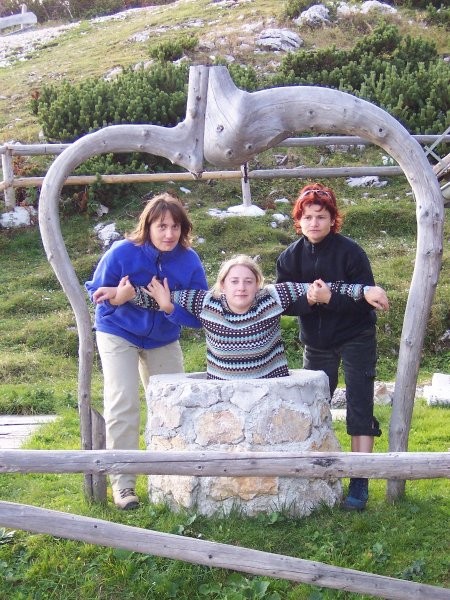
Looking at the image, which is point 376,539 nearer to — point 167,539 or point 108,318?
point 167,539

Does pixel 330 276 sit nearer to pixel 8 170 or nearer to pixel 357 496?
pixel 357 496

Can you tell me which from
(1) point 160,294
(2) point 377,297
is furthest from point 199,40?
(2) point 377,297

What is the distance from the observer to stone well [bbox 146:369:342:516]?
4.75 metres

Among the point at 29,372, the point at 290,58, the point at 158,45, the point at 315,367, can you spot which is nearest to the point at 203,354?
the point at 29,372

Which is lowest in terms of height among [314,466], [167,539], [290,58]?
[167,539]

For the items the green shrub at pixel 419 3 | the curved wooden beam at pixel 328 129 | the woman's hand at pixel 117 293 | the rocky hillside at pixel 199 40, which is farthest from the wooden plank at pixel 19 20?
the woman's hand at pixel 117 293

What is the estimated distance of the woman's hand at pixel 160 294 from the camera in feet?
16.3

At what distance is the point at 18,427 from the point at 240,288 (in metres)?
3.19

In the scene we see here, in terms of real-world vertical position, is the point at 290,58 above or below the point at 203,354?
above

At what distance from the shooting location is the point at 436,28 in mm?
21484

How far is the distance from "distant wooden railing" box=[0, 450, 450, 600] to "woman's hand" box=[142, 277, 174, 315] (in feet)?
4.38

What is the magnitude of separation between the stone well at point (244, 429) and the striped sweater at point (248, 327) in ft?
0.52

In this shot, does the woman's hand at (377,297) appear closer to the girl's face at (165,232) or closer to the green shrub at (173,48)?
the girl's face at (165,232)

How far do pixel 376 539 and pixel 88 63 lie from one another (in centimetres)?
1877
